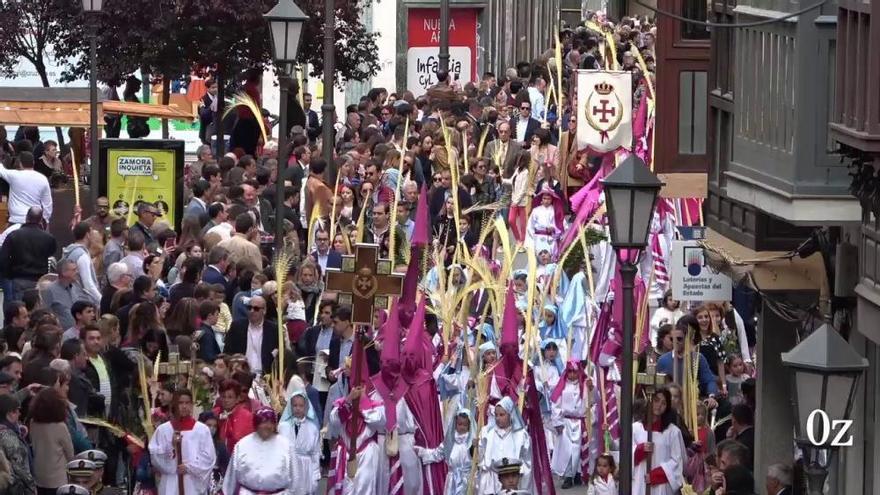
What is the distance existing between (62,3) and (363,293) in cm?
1699

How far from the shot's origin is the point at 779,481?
16.7 m

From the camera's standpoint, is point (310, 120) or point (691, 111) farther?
point (310, 120)

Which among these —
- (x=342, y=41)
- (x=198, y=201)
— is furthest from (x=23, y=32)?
(x=198, y=201)

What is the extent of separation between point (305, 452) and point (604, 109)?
6.99 m

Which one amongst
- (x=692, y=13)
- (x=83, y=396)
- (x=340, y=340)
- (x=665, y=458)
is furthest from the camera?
(x=692, y=13)

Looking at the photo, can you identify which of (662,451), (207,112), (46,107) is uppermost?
(46,107)

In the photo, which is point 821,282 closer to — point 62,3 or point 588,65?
point 588,65

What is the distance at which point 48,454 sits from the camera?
18.1m

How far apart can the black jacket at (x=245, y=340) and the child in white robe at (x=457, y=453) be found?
5.23 ft

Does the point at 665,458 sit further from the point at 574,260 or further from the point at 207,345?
the point at 574,260

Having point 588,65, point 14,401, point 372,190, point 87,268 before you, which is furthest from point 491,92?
point 14,401

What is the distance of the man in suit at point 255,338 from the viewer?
21859mm

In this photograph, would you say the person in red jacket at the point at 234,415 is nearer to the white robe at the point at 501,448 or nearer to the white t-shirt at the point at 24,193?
the white robe at the point at 501,448

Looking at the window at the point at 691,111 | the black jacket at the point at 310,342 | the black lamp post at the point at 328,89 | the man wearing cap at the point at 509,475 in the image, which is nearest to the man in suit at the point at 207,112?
the black lamp post at the point at 328,89
